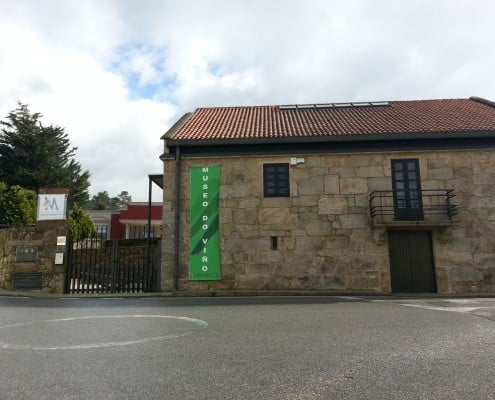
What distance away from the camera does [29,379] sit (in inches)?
151

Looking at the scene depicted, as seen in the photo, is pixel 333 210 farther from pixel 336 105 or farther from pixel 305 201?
pixel 336 105

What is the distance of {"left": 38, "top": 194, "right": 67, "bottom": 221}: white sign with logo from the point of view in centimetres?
1394

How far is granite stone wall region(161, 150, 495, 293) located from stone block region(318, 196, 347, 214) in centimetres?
3

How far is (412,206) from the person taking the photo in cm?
1419

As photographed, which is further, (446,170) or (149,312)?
(446,170)

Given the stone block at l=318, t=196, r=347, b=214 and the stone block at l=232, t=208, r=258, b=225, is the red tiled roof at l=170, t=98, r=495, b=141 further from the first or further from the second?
the stone block at l=232, t=208, r=258, b=225

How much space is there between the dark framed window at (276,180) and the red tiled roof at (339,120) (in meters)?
1.13

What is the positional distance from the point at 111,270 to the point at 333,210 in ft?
25.7

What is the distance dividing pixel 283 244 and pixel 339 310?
5657 mm

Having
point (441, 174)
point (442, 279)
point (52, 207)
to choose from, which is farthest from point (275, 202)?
point (52, 207)

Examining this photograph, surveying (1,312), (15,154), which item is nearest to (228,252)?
(1,312)

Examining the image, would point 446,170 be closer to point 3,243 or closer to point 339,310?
point 339,310

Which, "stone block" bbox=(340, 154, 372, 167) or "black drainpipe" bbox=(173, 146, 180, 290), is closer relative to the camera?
→ "black drainpipe" bbox=(173, 146, 180, 290)

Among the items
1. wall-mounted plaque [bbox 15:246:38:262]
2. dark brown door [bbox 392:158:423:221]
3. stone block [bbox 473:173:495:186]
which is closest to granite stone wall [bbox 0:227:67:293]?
wall-mounted plaque [bbox 15:246:38:262]
